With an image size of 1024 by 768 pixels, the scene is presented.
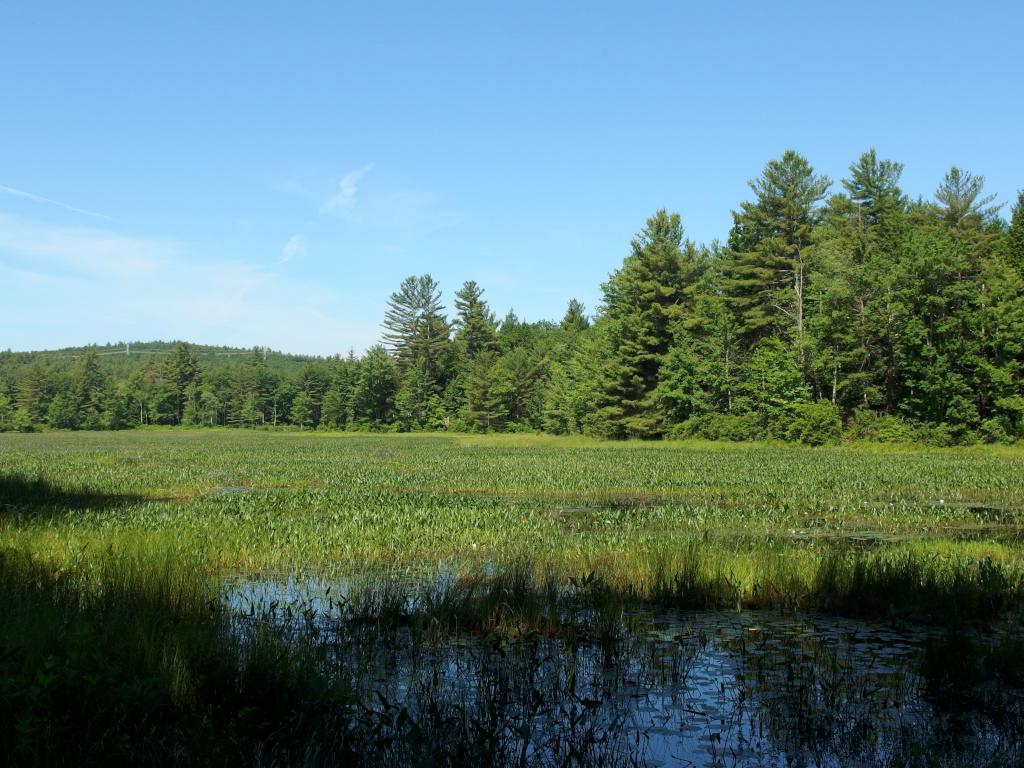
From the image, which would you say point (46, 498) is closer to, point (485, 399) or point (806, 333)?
point (806, 333)

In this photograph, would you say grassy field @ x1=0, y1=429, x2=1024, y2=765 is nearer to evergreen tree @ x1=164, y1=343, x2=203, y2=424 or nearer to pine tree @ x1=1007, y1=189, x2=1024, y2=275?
pine tree @ x1=1007, y1=189, x2=1024, y2=275

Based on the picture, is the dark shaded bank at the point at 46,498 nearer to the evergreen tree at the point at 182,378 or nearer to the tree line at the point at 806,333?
the tree line at the point at 806,333

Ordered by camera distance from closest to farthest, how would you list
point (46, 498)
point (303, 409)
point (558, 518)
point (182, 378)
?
point (558, 518)
point (46, 498)
point (303, 409)
point (182, 378)

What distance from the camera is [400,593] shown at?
366 inches

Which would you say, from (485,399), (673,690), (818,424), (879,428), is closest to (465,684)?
(673,690)

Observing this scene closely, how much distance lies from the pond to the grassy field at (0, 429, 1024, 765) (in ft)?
0.18

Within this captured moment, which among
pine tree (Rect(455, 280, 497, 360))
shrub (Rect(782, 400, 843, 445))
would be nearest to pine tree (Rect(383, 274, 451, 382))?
pine tree (Rect(455, 280, 497, 360))

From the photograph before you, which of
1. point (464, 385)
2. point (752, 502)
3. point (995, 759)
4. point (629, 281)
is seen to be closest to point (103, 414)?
point (464, 385)

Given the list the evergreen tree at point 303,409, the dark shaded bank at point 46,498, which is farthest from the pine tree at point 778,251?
the evergreen tree at point 303,409

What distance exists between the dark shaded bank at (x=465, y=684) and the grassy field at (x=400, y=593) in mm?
31

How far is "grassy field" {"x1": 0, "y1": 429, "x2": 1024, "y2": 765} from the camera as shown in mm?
4852

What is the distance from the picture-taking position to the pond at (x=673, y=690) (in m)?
5.03

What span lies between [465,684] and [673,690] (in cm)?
171

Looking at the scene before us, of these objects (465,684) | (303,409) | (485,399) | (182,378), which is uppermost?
(182,378)
